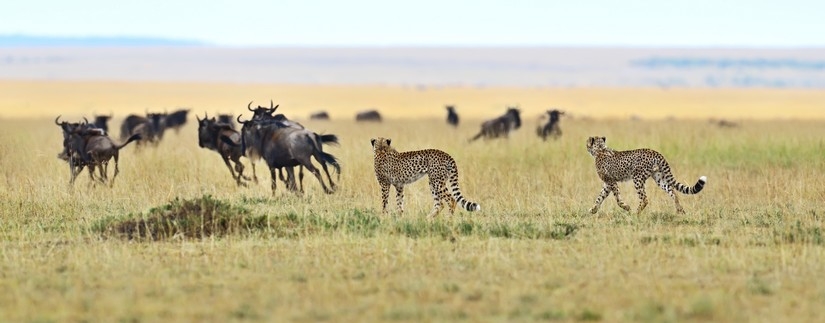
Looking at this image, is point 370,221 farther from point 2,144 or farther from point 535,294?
point 2,144

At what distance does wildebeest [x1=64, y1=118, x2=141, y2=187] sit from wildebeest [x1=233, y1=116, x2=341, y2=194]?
1781 mm

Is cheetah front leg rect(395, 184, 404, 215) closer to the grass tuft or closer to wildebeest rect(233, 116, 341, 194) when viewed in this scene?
the grass tuft

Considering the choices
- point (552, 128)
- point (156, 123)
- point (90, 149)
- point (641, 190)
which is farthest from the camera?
point (156, 123)

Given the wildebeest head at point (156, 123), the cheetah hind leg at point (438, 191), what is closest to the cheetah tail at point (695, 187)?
the cheetah hind leg at point (438, 191)

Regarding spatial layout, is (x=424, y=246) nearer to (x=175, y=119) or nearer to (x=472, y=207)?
(x=472, y=207)

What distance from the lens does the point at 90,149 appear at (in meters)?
17.4

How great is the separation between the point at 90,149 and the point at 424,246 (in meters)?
7.86

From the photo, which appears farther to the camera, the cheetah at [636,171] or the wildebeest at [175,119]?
the wildebeest at [175,119]

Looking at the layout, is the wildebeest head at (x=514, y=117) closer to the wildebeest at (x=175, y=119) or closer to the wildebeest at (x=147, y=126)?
the wildebeest at (x=147, y=126)

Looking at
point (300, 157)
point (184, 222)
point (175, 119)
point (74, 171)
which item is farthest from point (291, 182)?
point (175, 119)

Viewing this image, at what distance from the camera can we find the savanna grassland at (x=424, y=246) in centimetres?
820

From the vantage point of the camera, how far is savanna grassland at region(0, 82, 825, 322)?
8195 millimetres

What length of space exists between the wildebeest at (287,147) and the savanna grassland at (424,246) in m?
0.40

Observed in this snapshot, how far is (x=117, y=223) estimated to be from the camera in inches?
479
